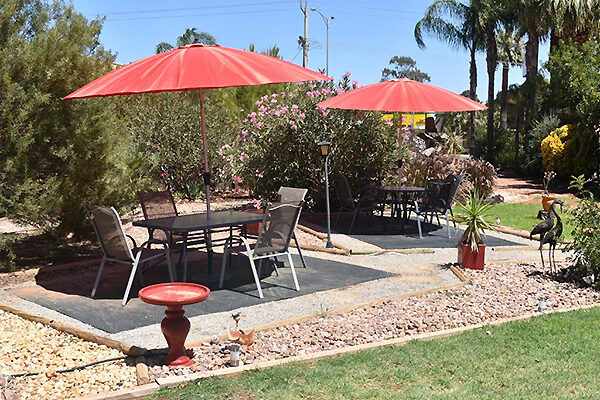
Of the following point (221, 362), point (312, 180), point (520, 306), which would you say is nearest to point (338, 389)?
point (221, 362)

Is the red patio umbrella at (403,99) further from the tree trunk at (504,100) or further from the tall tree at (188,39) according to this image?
the tall tree at (188,39)

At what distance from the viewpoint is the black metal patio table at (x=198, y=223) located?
21.7 ft

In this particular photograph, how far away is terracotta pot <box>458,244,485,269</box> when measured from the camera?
774 centimetres

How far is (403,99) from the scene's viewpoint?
9.88 meters

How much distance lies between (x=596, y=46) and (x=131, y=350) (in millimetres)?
17857

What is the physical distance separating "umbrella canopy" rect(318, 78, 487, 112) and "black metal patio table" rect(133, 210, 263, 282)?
3155 millimetres

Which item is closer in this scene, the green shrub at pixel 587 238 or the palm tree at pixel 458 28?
the green shrub at pixel 587 238

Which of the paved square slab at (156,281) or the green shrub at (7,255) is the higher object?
the green shrub at (7,255)

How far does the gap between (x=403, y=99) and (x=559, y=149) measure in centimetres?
1203

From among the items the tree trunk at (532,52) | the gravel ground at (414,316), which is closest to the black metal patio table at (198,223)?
the gravel ground at (414,316)

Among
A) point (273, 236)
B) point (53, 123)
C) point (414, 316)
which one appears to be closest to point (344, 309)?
point (414, 316)

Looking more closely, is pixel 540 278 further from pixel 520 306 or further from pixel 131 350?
pixel 131 350

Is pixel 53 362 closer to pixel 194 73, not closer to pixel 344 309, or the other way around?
pixel 344 309

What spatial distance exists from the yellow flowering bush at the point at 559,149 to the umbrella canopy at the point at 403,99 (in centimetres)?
1108
